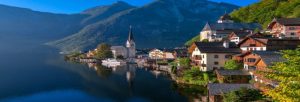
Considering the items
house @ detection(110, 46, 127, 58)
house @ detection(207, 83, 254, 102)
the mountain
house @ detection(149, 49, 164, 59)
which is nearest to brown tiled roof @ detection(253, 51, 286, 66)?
house @ detection(207, 83, 254, 102)

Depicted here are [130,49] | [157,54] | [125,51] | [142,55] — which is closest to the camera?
[157,54]

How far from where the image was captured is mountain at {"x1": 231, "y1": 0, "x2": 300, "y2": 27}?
119m

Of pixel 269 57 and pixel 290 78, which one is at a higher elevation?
pixel 269 57

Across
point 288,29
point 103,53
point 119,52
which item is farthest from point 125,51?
point 288,29

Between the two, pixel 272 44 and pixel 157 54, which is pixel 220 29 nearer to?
pixel 157 54

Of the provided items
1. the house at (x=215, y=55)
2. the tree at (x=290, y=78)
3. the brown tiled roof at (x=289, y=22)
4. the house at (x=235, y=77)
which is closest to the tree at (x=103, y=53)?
the house at (x=215, y=55)

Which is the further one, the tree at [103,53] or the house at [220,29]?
the tree at [103,53]

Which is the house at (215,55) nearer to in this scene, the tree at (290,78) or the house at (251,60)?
the house at (251,60)

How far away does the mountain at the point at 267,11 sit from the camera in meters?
119

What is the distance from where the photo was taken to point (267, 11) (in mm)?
131375

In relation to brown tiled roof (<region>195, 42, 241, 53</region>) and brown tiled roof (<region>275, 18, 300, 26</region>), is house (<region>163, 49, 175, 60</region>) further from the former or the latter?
brown tiled roof (<region>195, 42, 241, 53</region>)

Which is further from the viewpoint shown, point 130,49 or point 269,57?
point 130,49

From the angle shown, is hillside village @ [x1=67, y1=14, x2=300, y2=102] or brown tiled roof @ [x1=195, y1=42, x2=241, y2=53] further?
brown tiled roof @ [x1=195, y1=42, x2=241, y2=53]

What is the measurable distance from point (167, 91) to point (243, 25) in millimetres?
65871
